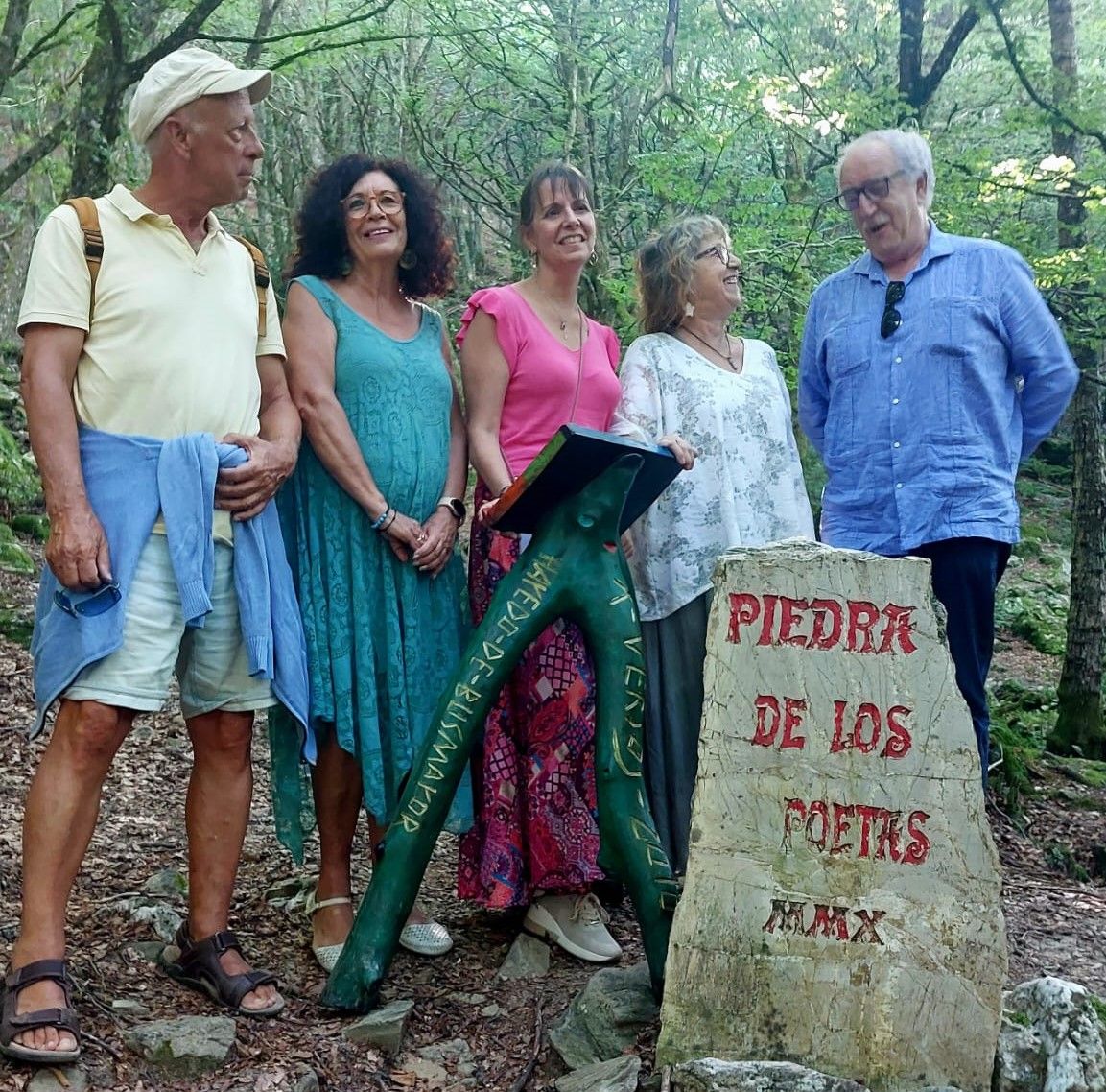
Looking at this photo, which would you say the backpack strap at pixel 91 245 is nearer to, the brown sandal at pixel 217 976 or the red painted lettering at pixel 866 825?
the brown sandal at pixel 217 976

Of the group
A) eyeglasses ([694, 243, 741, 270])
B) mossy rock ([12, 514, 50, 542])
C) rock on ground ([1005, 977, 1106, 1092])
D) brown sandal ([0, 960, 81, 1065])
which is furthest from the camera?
mossy rock ([12, 514, 50, 542])

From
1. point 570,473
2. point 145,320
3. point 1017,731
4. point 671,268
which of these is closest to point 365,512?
point 570,473

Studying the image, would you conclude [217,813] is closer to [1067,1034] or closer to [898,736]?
[898,736]

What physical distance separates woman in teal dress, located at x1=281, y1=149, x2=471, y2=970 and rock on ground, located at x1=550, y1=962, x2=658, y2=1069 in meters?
0.66

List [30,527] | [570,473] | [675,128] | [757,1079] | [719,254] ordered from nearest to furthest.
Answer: [757,1079] → [570,473] → [719,254] → [30,527] → [675,128]

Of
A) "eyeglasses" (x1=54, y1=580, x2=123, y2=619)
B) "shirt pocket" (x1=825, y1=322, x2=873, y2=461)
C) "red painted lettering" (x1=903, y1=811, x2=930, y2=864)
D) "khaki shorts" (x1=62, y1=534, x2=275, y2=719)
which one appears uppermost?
"shirt pocket" (x1=825, y1=322, x2=873, y2=461)

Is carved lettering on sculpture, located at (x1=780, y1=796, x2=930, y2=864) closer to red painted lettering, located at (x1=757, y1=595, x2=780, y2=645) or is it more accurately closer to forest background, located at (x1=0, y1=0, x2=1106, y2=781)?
red painted lettering, located at (x1=757, y1=595, x2=780, y2=645)

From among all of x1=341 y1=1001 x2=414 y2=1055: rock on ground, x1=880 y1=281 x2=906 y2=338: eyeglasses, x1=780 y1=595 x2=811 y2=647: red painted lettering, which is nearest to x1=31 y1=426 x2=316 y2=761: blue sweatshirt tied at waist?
x1=341 y1=1001 x2=414 y2=1055: rock on ground

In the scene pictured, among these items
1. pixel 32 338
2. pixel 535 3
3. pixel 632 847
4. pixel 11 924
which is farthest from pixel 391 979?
pixel 535 3

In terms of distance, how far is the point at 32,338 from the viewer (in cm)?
286

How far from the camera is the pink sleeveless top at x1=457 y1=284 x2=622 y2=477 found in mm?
3561

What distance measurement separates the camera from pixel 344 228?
11.6 feet

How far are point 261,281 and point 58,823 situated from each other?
1.51 metres

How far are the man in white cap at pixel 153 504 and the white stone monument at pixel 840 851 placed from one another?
1145 mm
